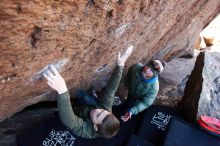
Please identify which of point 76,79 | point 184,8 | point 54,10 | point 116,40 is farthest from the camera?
point 184,8

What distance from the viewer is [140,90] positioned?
5.44 m

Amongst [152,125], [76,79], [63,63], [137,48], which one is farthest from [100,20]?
[152,125]

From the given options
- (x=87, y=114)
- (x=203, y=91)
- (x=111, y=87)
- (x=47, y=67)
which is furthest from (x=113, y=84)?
(x=203, y=91)

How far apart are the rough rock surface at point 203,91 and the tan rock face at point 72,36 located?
4.01 feet

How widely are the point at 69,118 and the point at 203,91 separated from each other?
136 inches

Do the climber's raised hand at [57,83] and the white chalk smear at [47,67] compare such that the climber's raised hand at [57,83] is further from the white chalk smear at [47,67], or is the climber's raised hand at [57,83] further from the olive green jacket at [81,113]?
the white chalk smear at [47,67]

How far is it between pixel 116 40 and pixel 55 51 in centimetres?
123

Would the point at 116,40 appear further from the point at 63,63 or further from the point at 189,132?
the point at 189,132

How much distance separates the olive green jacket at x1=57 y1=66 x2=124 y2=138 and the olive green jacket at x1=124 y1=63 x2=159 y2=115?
1178mm

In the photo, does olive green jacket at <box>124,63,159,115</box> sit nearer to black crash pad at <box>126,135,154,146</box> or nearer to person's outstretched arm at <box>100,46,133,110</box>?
black crash pad at <box>126,135,154,146</box>

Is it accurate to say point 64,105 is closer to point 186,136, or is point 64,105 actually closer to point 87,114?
point 87,114

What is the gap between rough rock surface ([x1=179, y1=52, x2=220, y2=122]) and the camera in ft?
19.7

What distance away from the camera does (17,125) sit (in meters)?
5.64

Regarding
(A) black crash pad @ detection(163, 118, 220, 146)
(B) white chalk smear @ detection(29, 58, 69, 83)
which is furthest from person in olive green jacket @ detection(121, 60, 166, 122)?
(B) white chalk smear @ detection(29, 58, 69, 83)
